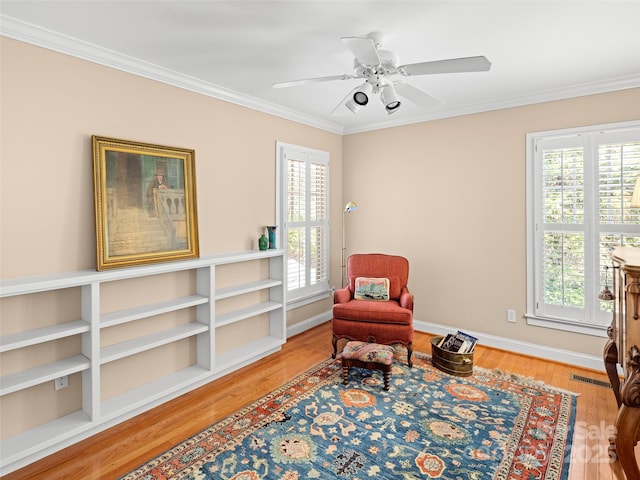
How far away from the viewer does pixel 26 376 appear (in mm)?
2254

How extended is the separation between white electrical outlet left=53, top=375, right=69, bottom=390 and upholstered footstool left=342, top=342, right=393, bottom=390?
2090 mm

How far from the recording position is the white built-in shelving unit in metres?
2.23

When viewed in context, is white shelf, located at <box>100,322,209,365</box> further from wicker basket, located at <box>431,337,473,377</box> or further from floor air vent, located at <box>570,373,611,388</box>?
floor air vent, located at <box>570,373,611,388</box>

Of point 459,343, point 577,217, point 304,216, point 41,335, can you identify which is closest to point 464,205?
point 577,217

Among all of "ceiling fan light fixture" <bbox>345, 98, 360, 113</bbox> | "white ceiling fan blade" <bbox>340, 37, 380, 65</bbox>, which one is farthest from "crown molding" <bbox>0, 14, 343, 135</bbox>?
"white ceiling fan blade" <bbox>340, 37, 380, 65</bbox>

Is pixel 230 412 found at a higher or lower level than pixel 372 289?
lower

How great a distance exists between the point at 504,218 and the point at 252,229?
9.16 feet

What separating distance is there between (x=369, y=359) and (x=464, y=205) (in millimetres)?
2257

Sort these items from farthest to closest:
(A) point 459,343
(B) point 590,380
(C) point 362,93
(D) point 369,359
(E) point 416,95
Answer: (A) point 459,343 → (B) point 590,380 → (D) point 369,359 → (E) point 416,95 → (C) point 362,93

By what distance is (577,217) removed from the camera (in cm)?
355

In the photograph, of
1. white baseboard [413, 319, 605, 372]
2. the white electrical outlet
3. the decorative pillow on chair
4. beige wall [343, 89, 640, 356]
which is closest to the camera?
the white electrical outlet

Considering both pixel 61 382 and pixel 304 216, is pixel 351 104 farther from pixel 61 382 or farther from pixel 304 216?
pixel 61 382

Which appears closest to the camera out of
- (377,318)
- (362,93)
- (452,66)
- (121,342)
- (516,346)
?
(452,66)

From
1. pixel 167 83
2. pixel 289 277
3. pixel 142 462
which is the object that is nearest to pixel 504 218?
pixel 289 277
